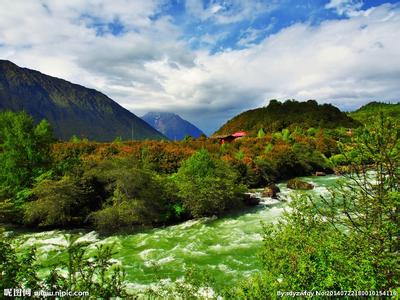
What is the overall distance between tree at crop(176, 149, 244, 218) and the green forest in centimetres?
9

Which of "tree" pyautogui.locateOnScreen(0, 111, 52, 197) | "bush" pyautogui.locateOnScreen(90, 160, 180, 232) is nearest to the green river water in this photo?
"bush" pyautogui.locateOnScreen(90, 160, 180, 232)

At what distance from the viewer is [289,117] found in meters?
100

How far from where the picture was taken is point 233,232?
21.4m

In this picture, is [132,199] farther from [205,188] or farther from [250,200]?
[250,200]

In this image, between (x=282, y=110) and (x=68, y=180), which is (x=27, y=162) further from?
(x=282, y=110)

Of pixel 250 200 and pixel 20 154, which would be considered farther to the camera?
pixel 250 200

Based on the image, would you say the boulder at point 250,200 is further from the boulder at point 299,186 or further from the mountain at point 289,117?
the mountain at point 289,117

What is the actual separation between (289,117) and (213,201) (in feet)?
266

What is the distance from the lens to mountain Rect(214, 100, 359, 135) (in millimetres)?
91963

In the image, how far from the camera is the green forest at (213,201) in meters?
6.07

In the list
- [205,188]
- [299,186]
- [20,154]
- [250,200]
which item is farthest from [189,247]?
[299,186]

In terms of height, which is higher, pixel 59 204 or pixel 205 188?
pixel 205 188

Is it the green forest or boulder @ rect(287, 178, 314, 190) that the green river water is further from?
boulder @ rect(287, 178, 314, 190)

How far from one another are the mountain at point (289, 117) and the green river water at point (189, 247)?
6597 centimetres
